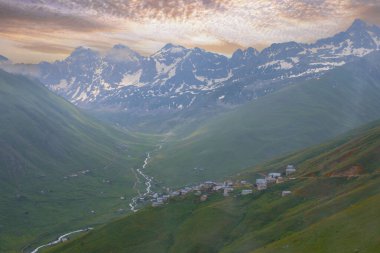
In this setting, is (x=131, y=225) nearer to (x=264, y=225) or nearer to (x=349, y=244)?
(x=264, y=225)

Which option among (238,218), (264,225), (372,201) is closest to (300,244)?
(372,201)

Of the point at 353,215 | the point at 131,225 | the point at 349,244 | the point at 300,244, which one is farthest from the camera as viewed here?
the point at 131,225

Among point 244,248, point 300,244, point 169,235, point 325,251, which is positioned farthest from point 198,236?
point 325,251

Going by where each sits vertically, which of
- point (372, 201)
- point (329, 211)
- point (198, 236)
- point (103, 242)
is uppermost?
point (372, 201)

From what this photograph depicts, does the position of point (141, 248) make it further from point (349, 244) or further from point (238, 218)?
point (349, 244)

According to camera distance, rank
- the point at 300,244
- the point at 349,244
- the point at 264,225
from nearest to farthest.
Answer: the point at 349,244 < the point at 300,244 < the point at 264,225

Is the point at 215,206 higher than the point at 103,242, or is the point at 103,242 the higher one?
the point at 215,206

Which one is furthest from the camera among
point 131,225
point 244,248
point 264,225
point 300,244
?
point 131,225

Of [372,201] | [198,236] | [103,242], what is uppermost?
[372,201]

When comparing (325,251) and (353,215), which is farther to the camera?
(353,215)
